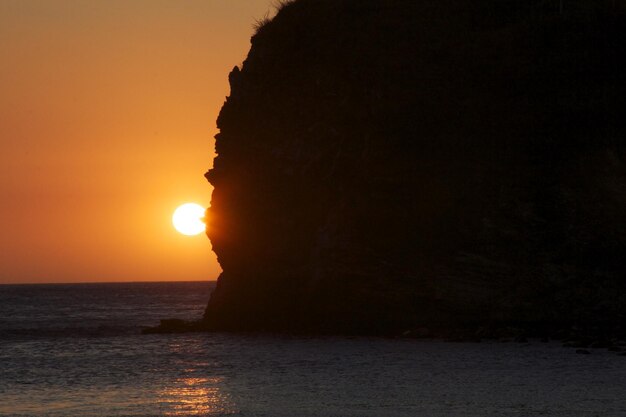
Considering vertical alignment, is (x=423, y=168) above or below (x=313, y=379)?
above

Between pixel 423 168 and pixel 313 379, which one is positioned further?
pixel 423 168

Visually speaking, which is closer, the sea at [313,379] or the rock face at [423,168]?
the sea at [313,379]

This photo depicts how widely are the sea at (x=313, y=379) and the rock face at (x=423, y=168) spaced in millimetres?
3127

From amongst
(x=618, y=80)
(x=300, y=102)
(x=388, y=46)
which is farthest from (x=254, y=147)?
(x=618, y=80)

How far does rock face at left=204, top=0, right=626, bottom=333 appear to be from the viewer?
3834 centimetres

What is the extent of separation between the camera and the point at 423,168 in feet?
137

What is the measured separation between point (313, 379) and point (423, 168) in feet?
55.5

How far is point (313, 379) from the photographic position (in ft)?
88.2

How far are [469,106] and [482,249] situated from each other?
288 inches

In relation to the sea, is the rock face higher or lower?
higher

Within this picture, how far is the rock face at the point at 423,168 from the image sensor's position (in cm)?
3834

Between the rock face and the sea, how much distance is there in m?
3.13

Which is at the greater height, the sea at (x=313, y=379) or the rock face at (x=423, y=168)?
the rock face at (x=423, y=168)

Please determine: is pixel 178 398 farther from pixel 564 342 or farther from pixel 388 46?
pixel 388 46
